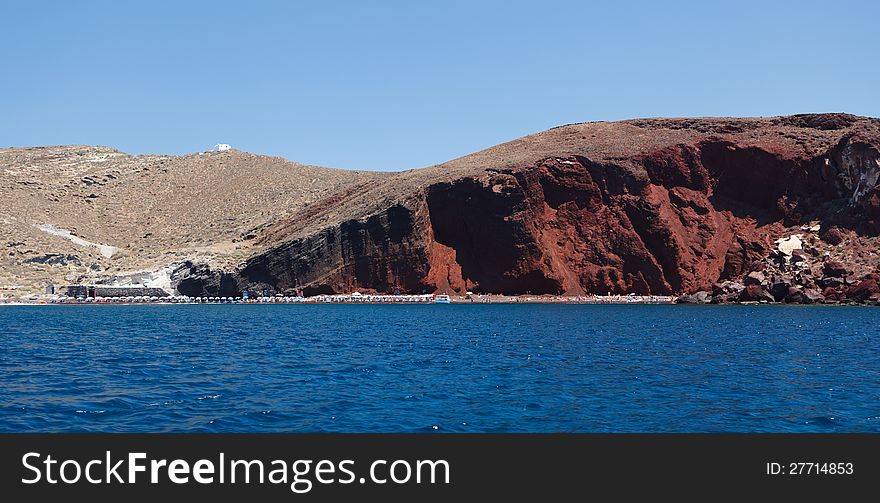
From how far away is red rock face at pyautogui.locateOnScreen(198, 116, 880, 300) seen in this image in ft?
403

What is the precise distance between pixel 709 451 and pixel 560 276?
10423 centimetres

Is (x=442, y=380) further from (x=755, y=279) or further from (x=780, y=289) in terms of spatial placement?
(x=755, y=279)

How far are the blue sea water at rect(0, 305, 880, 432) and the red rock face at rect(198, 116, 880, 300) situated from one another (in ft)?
210

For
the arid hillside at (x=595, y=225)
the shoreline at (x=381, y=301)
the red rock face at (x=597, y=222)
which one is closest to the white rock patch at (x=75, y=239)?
the arid hillside at (x=595, y=225)

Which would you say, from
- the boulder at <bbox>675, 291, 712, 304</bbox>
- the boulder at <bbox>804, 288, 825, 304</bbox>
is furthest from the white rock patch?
the boulder at <bbox>804, 288, 825, 304</bbox>

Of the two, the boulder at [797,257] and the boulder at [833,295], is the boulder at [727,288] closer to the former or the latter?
the boulder at [797,257]

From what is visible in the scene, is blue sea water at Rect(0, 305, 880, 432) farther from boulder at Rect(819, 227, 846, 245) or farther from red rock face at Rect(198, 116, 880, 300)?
red rock face at Rect(198, 116, 880, 300)

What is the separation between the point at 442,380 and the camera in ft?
106

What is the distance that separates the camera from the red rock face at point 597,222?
12288 cm

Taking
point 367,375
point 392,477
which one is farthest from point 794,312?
point 392,477

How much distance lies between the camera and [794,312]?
86.1m

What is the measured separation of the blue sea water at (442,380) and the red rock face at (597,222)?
64.1 meters

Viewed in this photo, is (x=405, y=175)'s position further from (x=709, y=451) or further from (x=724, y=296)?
(x=709, y=451)

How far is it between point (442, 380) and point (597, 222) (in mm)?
98757
